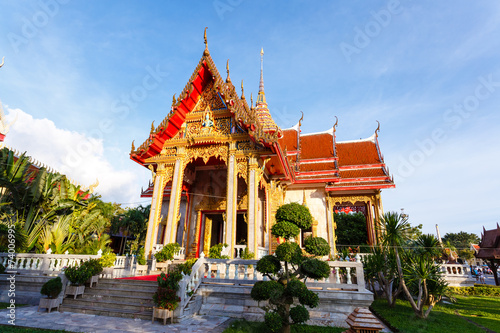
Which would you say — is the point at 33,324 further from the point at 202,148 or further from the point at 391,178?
the point at 391,178

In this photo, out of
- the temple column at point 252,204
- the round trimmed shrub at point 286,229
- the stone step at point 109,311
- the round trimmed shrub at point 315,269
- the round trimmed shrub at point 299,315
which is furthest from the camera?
the temple column at point 252,204

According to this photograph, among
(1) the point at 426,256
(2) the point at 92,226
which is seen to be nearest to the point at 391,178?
(1) the point at 426,256

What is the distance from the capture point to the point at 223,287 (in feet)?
20.3

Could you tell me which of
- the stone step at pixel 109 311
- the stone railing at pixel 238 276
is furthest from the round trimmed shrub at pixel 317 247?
the stone step at pixel 109 311

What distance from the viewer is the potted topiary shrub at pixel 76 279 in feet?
20.2

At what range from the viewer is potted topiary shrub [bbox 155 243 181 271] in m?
8.69

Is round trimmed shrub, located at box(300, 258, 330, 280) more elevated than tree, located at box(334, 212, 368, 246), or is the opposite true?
tree, located at box(334, 212, 368, 246)

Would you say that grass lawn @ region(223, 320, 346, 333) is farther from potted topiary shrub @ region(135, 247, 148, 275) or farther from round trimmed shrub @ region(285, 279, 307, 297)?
potted topiary shrub @ region(135, 247, 148, 275)

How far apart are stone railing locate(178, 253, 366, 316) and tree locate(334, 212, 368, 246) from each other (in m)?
24.9

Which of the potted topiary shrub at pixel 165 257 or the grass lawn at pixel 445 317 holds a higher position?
the potted topiary shrub at pixel 165 257

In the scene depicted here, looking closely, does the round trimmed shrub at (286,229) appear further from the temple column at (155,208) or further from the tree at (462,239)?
the tree at (462,239)

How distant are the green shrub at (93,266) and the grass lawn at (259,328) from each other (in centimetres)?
380

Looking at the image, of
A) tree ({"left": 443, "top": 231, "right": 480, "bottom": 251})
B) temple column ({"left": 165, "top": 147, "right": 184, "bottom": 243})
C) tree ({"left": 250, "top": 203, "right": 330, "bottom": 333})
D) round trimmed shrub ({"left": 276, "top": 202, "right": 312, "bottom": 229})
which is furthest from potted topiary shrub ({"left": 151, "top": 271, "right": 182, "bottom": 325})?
tree ({"left": 443, "top": 231, "right": 480, "bottom": 251})

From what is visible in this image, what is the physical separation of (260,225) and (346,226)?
22999 mm
